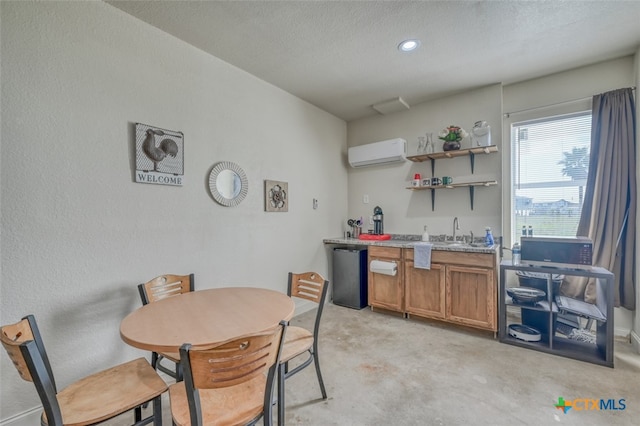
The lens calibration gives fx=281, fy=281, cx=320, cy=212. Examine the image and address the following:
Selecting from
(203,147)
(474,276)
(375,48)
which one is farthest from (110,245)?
(474,276)

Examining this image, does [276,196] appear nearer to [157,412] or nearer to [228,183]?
[228,183]

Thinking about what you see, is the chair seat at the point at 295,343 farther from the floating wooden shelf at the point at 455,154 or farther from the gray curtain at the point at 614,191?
the gray curtain at the point at 614,191

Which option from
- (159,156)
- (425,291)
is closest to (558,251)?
(425,291)

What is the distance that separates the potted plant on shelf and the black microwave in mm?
1273

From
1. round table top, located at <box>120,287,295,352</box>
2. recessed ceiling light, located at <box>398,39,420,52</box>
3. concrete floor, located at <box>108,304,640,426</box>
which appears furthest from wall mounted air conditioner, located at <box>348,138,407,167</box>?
round table top, located at <box>120,287,295,352</box>

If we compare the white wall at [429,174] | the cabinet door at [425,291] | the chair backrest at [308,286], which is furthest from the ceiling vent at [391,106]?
the chair backrest at [308,286]

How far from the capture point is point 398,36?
90.6 inches

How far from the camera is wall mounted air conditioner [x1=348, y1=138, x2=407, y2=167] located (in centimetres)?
370

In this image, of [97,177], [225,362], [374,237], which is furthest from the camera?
[374,237]

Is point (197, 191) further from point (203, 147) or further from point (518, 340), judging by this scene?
point (518, 340)

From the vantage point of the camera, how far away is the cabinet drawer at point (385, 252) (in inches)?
131

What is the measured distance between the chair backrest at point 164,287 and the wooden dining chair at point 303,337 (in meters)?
0.80

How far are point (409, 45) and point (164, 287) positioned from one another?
2767 millimetres

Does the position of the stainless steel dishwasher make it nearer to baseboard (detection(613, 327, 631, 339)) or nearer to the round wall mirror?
the round wall mirror
